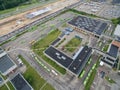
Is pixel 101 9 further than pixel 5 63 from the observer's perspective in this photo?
Yes

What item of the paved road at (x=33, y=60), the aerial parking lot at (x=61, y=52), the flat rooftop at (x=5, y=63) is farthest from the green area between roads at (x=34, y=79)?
the flat rooftop at (x=5, y=63)

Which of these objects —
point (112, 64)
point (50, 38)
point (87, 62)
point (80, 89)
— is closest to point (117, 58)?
point (112, 64)

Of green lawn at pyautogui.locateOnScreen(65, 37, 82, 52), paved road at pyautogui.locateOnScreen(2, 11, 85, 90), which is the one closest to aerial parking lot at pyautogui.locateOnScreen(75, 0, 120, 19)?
paved road at pyautogui.locateOnScreen(2, 11, 85, 90)

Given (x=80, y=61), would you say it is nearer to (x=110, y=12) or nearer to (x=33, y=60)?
(x=33, y=60)

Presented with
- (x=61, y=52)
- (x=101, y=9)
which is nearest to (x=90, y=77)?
(x=61, y=52)

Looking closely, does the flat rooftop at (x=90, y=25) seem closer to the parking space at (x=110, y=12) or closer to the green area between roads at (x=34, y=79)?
the parking space at (x=110, y=12)
